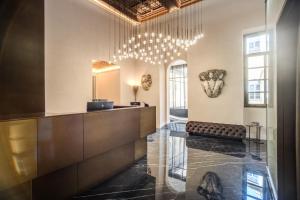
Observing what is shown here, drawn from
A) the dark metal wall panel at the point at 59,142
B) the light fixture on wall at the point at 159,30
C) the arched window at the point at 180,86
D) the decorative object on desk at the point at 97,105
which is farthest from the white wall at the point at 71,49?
the arched window at the point at 180,86

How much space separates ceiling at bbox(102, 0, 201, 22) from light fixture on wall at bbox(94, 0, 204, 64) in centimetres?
29

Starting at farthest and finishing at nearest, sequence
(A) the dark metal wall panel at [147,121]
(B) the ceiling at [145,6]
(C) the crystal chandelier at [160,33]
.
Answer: (C) the crystal chandelier at [160,33] < (B) the ceiling at [145,6] < (A) the dark metal wall panel at [147,121]

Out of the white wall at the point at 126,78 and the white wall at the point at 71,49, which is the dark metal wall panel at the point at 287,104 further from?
the white wall at the point at 126,78

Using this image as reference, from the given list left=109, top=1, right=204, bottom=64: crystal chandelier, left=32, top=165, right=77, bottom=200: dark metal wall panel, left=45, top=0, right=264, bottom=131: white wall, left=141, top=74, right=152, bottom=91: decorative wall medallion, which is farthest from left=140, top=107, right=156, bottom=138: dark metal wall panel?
left=141, top=74, right=152, bottom=91: decorative wall medallion

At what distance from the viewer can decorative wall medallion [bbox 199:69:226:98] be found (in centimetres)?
621

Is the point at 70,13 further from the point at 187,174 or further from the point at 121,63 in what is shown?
the point at 187,174

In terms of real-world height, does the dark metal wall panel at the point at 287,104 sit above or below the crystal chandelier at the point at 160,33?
below

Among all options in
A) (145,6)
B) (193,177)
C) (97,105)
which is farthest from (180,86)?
(97,105)

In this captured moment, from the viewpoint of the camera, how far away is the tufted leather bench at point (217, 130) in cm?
567

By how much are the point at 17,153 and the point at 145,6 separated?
6717mm

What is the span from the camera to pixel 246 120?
591 centimetres

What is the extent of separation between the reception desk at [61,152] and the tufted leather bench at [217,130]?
11.6ft

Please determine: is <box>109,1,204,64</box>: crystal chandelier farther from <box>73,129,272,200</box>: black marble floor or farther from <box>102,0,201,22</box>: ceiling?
<box>73,129,272,200</box>: black marble floor

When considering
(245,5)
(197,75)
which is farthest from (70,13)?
(245,5)
